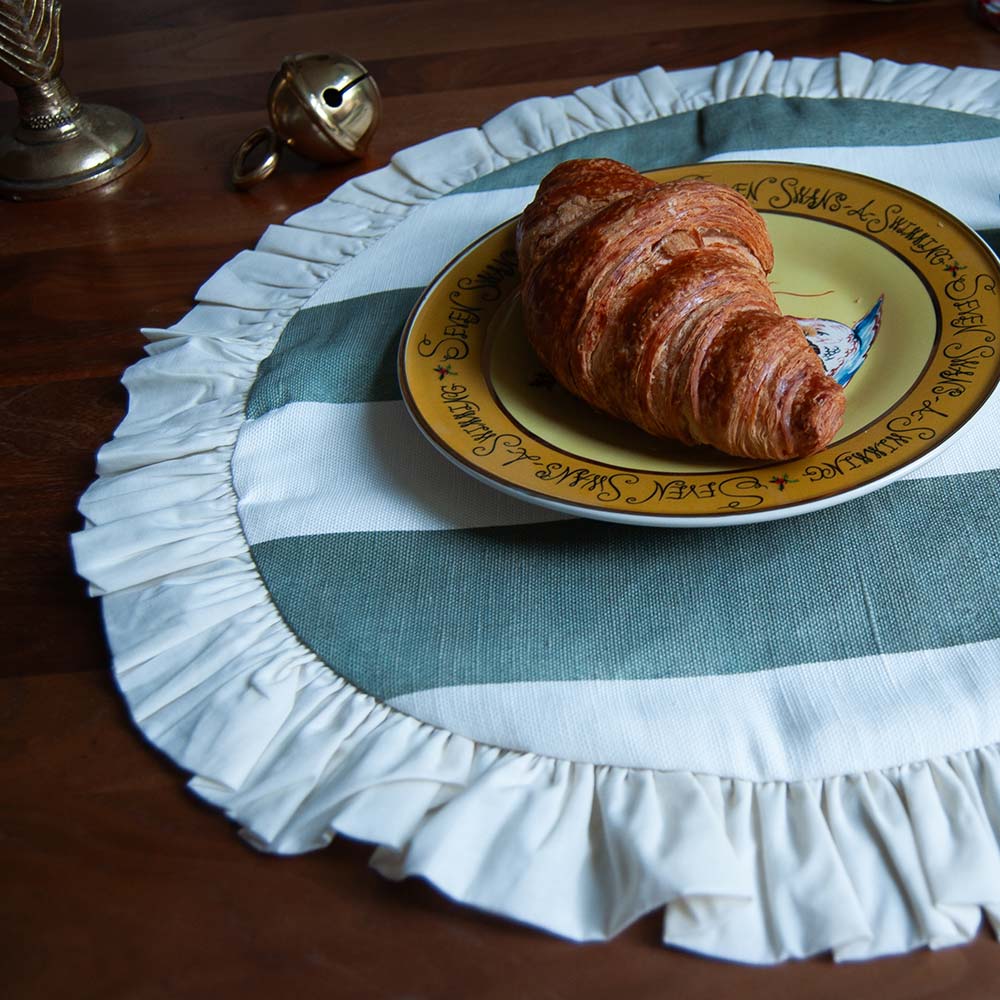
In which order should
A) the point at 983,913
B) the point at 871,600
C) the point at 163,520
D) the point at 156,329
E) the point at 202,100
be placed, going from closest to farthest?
the point at 983,913, the point at 871,600, the point at 163,520, the point at 156,329, the point at 202,100

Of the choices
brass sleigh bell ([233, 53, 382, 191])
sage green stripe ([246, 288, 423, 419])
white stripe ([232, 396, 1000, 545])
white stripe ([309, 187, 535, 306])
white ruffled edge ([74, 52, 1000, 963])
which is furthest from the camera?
brass sleigh bell ([233, 53, 382, 191])

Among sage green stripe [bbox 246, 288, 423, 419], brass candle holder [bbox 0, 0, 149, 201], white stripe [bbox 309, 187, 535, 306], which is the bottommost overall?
brass candle holder [bbox 0, 0, 149, 201]

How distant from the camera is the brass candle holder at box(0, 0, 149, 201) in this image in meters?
1.16

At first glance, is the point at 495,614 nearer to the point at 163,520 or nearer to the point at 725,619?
the point at 725,619

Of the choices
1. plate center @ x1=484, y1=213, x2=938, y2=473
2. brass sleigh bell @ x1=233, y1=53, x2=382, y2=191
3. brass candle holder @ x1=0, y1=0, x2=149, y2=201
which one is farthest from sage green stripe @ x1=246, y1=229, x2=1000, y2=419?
brass candle holder @ x1=0, y1=0, x2=149, y2=201

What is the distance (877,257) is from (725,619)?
14.0 inches

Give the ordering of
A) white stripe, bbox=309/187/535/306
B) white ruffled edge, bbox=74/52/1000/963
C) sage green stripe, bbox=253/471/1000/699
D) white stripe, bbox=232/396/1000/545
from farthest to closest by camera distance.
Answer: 1. white stripe, bbox=309/187/535/306
2. white stripe, bbox=232/396/1000/545
3. sage green stripe, bbox=253/471/1000/699
4. white ruffled edge, bbox=74/52/1000/963

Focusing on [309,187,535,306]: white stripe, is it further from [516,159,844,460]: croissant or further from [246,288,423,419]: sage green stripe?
[516,159,844,460]: croissant

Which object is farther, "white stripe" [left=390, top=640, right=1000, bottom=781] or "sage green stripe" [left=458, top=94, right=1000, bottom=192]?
"sage green stripe" [left=458, top=94, right=1000, bottom=192]

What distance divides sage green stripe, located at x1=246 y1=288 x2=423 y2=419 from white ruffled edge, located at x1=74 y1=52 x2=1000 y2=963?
0.07 m

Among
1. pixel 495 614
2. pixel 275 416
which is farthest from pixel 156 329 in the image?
pixel 495 614

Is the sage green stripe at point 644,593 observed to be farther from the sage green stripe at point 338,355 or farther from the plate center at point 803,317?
the sage green stripe at point 338,355

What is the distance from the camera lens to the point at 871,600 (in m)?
0.64

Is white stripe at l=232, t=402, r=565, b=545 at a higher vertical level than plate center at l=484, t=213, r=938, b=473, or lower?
lower
